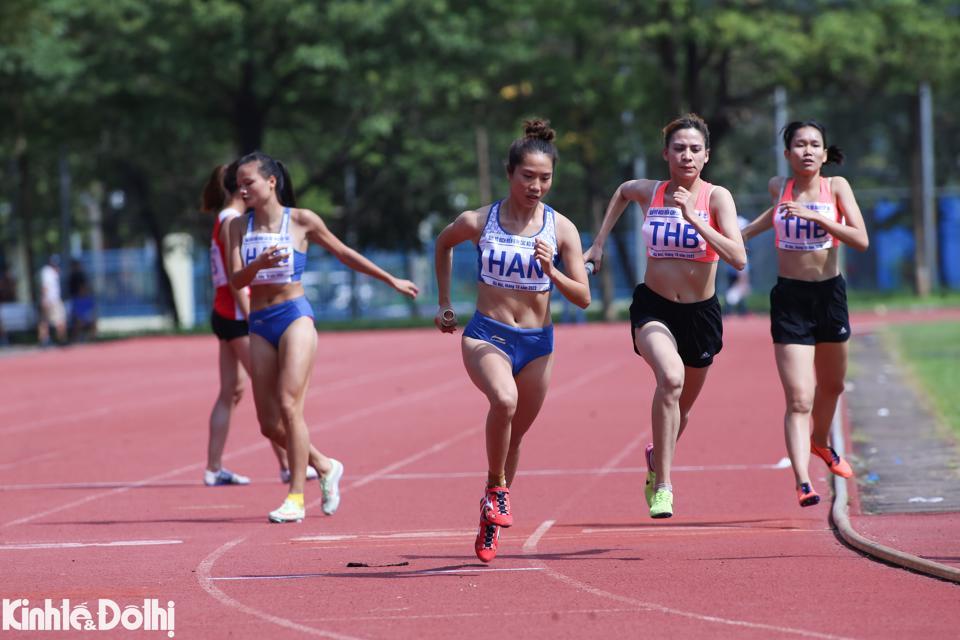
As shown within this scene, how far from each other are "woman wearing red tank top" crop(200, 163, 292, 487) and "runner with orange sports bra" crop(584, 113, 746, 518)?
2946 mm

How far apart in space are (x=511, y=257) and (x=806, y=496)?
209 cm

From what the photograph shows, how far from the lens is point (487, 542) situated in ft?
25.7

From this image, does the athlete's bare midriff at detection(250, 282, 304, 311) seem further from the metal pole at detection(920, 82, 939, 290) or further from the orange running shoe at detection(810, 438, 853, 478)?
the metal pole at detection(920, 82, 939, 290)

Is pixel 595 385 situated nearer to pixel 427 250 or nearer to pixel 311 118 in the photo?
pixel 311 118

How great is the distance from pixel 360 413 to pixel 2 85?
2513 centimetres

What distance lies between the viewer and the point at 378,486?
38.4 ft

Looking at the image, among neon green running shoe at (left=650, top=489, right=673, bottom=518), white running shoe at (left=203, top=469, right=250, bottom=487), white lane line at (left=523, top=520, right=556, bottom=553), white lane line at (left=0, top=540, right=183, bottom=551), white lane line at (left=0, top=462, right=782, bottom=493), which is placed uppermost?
neon green running shoe at (left=650, top=489, right=673, bottom=518)

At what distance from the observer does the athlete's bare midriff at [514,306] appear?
8.10m

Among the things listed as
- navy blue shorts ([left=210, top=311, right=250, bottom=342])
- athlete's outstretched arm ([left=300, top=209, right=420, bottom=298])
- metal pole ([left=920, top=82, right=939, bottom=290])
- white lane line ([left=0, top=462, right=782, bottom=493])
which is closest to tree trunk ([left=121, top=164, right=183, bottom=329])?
metal pole ([left=920, top=82, right=939, bottom=290])

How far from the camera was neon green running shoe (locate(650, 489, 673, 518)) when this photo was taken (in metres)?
8.22

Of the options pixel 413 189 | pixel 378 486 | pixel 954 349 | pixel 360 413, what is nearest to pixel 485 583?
pixel 378 486

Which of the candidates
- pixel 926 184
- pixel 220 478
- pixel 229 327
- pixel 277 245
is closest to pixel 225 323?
pixel 229 327

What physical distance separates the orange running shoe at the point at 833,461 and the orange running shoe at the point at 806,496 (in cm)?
88

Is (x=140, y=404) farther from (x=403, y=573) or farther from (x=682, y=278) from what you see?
(x=403, y=573)
